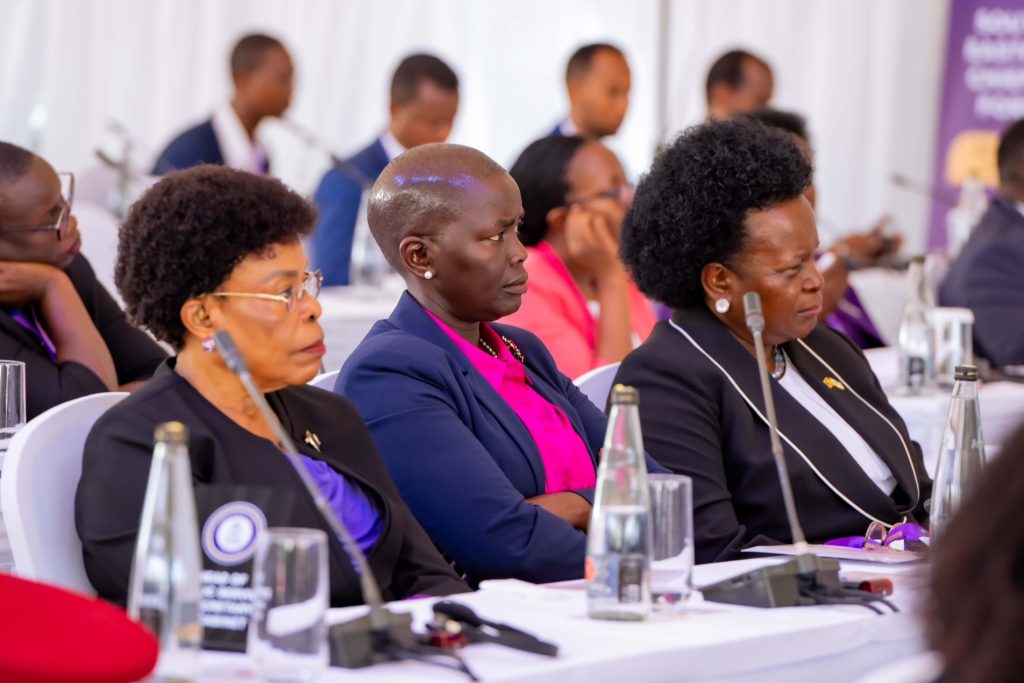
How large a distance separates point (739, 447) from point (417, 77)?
4169 mm

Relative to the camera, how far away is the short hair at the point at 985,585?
0.92 meters

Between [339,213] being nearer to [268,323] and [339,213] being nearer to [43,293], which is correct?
[43,293]

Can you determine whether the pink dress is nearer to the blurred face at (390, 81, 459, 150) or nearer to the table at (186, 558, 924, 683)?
the table at (186, 558, 924, 683)

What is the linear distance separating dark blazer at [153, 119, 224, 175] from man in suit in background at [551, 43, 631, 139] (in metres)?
1.45

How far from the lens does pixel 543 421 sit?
2668 millimetres

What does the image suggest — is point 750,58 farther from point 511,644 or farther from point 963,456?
point 511,644

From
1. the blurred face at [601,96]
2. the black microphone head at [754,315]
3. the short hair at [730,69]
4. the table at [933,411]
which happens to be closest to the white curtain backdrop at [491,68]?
the blurred face at [601,96]

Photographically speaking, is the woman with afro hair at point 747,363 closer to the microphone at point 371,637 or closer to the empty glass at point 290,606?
the microphone at point 371,637

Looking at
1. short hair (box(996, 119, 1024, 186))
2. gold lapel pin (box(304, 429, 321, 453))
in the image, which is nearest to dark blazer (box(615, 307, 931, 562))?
gold lapel pin (box(304, 429, 321, 453))

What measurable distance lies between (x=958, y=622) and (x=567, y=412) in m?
1.81

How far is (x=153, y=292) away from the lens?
2.14m

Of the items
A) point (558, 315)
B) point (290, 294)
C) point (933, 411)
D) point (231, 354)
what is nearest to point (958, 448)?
point (290, 294)

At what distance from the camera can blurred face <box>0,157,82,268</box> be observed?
309 centimetres

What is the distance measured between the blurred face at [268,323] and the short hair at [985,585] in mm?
1305
